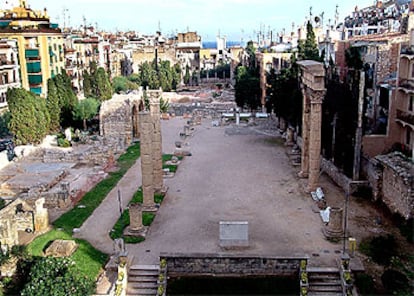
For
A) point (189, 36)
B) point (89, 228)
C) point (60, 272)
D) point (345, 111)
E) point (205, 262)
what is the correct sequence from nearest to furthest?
point (60, 272) < point (205, 262) < point (89, 228) < point (345, 111) < point (189, 36)

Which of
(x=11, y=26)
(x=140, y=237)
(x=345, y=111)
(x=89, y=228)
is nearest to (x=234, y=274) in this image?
(x=140, y=237)

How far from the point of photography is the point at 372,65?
3847 cm

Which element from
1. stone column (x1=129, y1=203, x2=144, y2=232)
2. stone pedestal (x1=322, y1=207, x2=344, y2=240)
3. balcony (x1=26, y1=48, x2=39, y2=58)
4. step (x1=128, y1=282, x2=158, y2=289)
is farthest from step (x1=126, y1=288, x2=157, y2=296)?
balcony (x1=26, y1=48, x2=39, y2=58)

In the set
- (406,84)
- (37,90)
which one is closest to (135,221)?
(406,84)

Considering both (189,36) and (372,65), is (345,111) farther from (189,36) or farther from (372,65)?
(189,36)

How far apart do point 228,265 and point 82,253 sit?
6.88m

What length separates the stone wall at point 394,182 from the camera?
2205 cm

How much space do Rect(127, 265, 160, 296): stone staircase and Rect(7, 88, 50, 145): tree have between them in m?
26.0

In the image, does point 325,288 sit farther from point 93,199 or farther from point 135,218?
point 93,199

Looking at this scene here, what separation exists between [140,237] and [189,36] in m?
122

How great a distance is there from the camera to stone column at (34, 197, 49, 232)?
907 inches

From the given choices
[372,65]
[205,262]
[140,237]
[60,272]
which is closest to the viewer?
[60,272]

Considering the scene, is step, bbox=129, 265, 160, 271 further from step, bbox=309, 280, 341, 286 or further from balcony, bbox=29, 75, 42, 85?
balcony, bbox=29, 75, 42, 85

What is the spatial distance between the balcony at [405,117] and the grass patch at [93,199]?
68.1 ft
